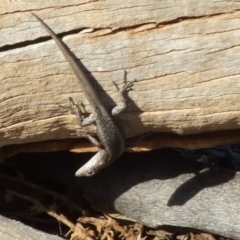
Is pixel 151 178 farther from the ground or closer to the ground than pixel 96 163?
closer to the ground

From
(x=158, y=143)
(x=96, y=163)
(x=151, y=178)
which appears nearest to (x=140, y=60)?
(x=158, y=143)

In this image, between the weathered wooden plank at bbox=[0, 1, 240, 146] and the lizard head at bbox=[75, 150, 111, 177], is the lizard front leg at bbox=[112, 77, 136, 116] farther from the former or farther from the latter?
the lizard head at bbox=[75, 150, 111, 177]

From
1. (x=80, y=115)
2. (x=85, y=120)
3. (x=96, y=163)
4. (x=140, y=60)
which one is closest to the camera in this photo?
(x=140, y=60)

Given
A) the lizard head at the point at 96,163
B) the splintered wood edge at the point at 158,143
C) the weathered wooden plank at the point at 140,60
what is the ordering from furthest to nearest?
1. the lizard head at the point at 96,163
2. the splintered wood edge at the point at 158,143
3. the weathered wooden plank at the point at 140,60

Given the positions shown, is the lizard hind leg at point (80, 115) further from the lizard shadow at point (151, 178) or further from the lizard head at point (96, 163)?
the lizard shadow at point (151, 178)

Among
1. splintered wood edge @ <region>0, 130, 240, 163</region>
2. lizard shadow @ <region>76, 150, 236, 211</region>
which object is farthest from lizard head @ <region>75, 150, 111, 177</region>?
lizard shadow @ <region>76, 150, 236, 211</region>

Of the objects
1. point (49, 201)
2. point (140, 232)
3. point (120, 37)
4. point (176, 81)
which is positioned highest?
point (120, 37)

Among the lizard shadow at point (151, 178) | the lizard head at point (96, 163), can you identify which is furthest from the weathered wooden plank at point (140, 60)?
the lizard shadow at point (151, 178)

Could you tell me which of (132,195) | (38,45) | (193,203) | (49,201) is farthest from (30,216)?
(38,45)

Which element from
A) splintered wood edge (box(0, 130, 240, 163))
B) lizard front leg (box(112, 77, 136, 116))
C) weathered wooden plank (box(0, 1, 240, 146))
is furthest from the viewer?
splintered wood edge (box(0, 130, 240, 163))

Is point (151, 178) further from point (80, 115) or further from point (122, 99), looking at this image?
point (122, 99)

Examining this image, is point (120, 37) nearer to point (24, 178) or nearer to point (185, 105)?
point (185, 105)
